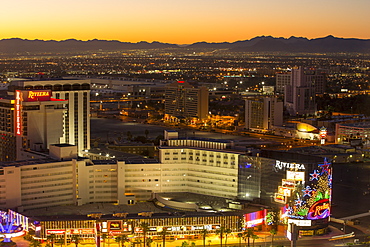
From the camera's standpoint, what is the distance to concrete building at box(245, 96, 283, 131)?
9300 cm

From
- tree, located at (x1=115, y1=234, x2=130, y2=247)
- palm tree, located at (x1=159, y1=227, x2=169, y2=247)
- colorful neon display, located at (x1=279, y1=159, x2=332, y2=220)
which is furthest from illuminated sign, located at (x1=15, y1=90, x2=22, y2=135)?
colorful neon display, located at (x1=279, y1=159, x2=332, y2=220)

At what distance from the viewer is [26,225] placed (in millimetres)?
42281

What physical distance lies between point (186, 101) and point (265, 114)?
15557 mm

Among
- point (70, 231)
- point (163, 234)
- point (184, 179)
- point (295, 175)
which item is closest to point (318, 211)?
point (295, 175)

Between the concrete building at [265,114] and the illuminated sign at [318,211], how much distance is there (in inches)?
1917

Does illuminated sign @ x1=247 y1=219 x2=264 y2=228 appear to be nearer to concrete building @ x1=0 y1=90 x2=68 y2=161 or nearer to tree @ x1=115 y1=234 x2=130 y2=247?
tree @ x1=115 y1=234 x2=130 y2=247

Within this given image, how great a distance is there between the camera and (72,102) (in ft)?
210

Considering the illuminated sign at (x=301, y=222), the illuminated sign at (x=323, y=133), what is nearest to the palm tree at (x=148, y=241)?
the illuminated sign at (x=301, y=222)

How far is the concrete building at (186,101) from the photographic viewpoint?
341 ft

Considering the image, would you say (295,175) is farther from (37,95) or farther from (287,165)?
(37,95)

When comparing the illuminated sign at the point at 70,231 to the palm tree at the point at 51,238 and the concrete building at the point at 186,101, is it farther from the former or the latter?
the concrete building at the point at 186,101

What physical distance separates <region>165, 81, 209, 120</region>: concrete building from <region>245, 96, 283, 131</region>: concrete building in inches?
393

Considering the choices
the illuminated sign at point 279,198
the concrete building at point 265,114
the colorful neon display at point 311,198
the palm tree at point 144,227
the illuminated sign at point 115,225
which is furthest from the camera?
the concrete building at point 265,114

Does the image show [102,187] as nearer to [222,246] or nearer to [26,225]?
[26,225]
